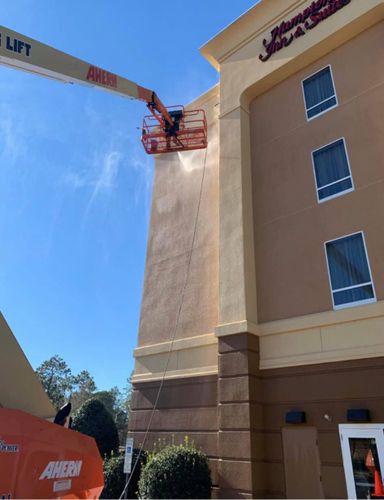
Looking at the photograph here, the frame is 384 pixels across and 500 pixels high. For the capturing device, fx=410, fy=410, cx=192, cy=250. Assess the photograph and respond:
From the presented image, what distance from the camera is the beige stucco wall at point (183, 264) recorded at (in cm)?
1477

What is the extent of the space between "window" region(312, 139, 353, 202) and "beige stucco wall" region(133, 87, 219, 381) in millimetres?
4411

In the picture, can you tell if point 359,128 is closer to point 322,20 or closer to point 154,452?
point 322,20

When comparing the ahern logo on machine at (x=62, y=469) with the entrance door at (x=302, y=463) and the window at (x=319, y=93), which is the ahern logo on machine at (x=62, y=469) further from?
the window at (x=319, y=93)

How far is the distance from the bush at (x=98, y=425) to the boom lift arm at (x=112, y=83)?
1181 cm

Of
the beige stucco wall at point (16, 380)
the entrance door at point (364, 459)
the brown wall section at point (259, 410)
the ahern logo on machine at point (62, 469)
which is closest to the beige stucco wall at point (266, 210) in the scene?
the brown wall section at point (259, 410)

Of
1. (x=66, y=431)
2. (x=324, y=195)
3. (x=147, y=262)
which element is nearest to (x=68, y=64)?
(x=147, y=262)

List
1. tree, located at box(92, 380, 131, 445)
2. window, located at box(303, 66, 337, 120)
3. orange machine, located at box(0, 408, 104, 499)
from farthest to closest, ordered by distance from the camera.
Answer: tree, located at box(92, 380, 131, 445) < window, located at box(303, 66, 337, 120) < orange machine, located at box(0, 408, 104, 499)

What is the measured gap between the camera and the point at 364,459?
382 inches

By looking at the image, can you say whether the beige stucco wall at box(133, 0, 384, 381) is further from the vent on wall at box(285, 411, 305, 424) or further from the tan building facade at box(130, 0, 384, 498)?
the vent on wall at box(285, 411, 305, 424)

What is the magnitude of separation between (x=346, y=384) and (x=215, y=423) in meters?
4.26

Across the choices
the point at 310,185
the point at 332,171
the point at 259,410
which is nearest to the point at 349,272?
the point at 310,185

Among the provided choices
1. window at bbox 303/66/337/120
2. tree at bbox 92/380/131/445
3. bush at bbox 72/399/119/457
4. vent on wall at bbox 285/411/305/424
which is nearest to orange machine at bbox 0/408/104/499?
vent on wall at bbox 285/411/305/424

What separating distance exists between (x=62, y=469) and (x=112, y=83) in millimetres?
14736

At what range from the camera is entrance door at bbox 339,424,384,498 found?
370 inches
